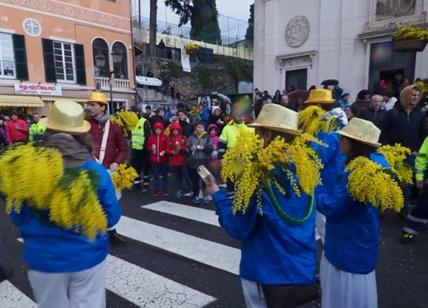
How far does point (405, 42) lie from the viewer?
10.8 m

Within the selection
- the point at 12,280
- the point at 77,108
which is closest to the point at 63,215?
the point at 77,108

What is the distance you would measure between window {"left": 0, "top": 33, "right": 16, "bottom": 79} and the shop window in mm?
19774

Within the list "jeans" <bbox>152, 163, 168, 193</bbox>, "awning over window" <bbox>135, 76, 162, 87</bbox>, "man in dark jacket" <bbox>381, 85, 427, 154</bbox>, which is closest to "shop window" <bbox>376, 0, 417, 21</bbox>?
"man in dark jacket" <bbox>381, 85, 427, 154</bbox>

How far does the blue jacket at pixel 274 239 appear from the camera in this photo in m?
1.97

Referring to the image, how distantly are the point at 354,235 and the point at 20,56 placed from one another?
2205 cm

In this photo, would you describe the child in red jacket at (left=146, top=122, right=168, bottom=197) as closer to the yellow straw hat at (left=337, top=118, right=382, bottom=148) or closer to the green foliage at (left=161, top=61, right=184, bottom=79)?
the yellow straw hat at (left=337, top=118, right=382, bottom=148)

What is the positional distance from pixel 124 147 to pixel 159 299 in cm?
223

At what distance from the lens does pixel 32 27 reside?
66.9 feet

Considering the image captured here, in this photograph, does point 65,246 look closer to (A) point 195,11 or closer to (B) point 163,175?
(B) point 163,175

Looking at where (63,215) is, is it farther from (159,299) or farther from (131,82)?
(131,82)

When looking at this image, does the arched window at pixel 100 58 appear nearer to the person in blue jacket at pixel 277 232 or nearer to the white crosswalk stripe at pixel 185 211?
the white crosswalk stripe at pixel 185 211

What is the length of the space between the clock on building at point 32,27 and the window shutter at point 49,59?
581mm

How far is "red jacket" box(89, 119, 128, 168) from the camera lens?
4840mm

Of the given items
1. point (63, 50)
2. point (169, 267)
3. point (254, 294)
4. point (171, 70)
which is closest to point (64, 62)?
point (63, 50)
